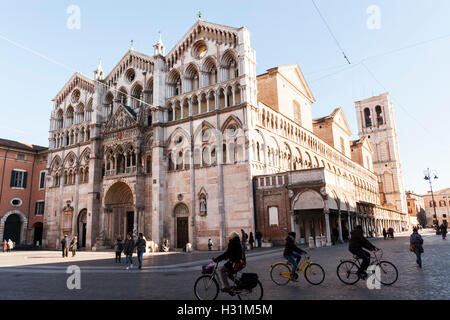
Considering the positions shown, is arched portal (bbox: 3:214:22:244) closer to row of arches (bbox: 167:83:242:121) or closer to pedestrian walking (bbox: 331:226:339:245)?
row of arches (bbox: 167:83:242:121)

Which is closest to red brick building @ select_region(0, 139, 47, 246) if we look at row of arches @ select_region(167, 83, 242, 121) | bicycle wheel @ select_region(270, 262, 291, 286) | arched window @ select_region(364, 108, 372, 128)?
Answer: row of arches @ select_region(167, 83, 242, 121)

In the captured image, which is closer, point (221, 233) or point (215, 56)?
point (221, 233)

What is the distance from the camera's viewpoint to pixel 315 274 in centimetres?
991

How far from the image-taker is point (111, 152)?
37750 millimetres

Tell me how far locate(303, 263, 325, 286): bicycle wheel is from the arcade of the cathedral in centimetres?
1763

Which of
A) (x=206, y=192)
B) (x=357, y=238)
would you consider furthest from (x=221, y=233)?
(x=357, y=238)

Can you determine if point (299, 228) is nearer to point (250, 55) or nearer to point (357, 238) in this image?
point (250, 55)

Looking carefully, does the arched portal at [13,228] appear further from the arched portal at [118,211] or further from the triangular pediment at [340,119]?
the triangular pediment at [340,119]

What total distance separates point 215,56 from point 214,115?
248 inches

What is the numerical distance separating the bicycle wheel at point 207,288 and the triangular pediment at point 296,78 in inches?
1301

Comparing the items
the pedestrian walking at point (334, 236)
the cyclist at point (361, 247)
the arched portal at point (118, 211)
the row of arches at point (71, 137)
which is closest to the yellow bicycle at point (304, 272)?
the cyclist at point (361, 247)

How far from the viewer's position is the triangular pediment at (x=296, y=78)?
39628 millimetres

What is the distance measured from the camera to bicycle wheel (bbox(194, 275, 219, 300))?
8141 mm

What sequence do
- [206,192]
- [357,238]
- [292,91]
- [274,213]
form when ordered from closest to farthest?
1. [357,238]
2. [274,213]
3. [206,192]
4. [292,91]
